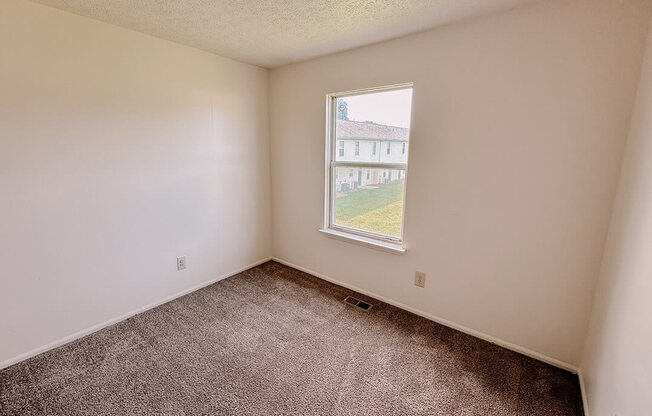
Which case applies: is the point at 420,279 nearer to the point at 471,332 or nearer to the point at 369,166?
the point at 471,332

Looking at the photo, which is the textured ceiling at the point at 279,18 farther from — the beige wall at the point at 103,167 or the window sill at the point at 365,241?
the window sill at the point at 365,241

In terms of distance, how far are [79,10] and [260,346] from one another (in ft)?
8.28

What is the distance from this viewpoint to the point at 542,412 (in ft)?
4.86

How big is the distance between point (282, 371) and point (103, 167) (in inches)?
75.7

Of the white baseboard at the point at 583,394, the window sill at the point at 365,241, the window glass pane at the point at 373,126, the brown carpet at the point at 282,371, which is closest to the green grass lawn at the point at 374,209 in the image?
the window sill at the point at 365,241

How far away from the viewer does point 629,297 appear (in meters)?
1.19

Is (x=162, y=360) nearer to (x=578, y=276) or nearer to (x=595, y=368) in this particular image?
(x=595, y=368)

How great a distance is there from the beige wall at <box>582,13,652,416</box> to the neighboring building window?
4.17 ft

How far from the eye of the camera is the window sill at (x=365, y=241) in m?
2.43

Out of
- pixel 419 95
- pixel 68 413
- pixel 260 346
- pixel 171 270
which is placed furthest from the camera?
pixel 171 270

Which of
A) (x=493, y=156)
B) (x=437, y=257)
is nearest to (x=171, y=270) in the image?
(x=437, y=257)

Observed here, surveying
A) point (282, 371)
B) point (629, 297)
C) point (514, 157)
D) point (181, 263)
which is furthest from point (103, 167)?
point (629, 297)

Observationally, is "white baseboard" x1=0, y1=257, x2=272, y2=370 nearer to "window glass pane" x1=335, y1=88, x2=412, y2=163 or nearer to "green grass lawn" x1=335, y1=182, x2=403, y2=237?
"green grass lawn" x1=335, y1=182, x2=403, y2=237

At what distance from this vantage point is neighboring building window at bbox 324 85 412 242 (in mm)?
2365
